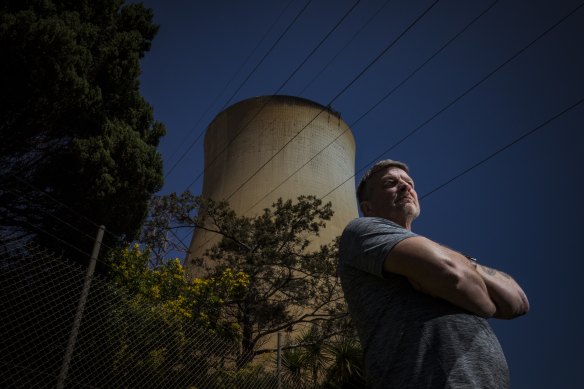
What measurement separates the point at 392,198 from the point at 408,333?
451mm

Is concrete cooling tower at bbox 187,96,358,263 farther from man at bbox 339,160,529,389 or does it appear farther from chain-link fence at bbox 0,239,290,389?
man at bbox 339,160,529,389

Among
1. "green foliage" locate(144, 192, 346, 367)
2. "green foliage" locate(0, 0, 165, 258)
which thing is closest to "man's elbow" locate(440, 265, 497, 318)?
"green foliage" locate(0, 0, 165, 258)

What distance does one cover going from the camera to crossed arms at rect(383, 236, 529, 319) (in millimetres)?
803

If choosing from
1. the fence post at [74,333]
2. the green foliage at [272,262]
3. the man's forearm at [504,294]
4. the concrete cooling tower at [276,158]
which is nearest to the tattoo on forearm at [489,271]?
the man's forearm at [504,294]

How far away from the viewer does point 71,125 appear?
616 cm

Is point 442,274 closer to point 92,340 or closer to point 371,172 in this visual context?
point 371,172

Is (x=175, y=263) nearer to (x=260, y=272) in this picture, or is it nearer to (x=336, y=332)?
(x=260, y=272)

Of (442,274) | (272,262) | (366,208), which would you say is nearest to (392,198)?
(366,208)

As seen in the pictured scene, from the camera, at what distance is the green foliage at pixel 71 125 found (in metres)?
5.07

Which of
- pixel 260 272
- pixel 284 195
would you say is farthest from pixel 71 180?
pixel 284 195

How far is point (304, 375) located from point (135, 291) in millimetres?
2822

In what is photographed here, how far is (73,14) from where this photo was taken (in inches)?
225

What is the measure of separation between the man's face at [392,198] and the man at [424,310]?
0.21m

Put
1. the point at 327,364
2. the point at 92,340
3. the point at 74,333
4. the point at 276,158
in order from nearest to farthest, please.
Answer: the point at 74,333
the point at 92,340
the point at 327,364
the point at 276,158
